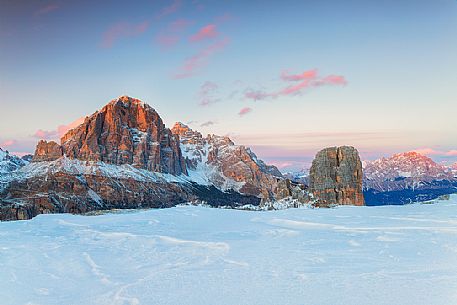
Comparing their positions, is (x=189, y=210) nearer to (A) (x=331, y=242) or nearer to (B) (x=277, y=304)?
(A) (x=331, y=242)

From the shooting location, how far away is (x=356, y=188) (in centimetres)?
7838

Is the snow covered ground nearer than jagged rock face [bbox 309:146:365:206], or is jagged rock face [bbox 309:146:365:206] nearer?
the snow covered ground

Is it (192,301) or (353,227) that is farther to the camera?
(353,227)

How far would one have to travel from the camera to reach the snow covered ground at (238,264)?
6.55 meters

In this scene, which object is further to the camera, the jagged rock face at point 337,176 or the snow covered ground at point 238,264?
the jagged rock face at point 337,176

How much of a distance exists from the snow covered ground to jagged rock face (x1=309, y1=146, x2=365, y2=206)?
214 ft

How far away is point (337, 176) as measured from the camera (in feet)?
260

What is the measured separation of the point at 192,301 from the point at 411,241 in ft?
21.5

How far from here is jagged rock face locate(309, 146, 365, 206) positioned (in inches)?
3054

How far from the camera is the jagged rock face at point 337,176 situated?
254 feet

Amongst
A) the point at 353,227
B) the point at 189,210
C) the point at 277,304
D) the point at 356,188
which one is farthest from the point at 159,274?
the point at 356,188

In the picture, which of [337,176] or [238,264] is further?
[337,176]

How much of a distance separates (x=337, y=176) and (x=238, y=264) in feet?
243

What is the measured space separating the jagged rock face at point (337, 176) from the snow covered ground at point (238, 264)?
65228mm
